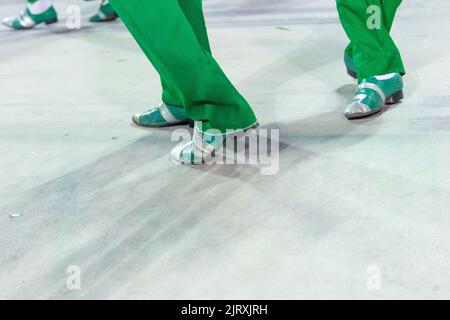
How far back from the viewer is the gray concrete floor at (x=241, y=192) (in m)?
1.31

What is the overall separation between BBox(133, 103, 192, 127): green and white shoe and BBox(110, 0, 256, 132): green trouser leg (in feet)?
0.81

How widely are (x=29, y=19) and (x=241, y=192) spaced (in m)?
2.05

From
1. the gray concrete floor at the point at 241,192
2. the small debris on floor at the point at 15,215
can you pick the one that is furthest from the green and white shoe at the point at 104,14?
the small debris on floor at the point at 15,215

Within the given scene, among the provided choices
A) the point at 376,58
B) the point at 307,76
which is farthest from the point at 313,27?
the point at 376,58

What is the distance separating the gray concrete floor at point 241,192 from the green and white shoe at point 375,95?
0.03 m

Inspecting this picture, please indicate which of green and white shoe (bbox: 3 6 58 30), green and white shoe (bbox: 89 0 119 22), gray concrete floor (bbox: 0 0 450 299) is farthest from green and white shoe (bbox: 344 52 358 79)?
green and white shoe (bbox: 3 6 58 30)

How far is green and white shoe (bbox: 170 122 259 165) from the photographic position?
179cm

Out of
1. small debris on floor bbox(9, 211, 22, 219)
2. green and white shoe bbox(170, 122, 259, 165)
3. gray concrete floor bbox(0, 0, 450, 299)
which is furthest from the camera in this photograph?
green and white shoe bbox(170, 122, 259, 165)

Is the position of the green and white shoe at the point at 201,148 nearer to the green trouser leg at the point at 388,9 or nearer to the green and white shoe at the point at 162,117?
the green and white shoe at the point at 162,117

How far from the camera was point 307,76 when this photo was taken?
2.34 metres

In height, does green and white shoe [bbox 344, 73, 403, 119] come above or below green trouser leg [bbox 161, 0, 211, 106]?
below

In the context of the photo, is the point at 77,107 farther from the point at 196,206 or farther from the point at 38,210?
the point at 196,206

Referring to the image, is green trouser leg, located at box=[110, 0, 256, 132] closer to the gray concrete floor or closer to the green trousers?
the gray concrete floor

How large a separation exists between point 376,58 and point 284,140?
0.36m
